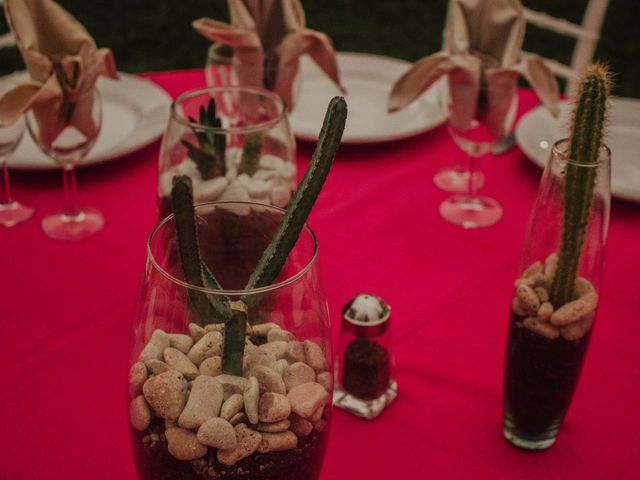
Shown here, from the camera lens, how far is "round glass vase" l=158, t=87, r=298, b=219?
87cm

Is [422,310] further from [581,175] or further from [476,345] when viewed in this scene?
[581,175]

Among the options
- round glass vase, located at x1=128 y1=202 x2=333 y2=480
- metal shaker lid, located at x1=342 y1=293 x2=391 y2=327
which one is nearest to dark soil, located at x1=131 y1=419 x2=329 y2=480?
round glass vase, located at x1=128 y1=202 x2=333 y2=480

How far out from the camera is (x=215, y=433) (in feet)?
1.73

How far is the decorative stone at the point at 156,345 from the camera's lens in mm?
561

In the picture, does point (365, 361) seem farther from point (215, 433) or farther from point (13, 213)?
point (13, 213)

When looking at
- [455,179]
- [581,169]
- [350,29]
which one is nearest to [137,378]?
[581,169]

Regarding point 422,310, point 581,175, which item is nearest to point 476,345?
point 422,310

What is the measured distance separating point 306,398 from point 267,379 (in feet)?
0.11

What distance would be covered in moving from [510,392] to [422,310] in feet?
0.66

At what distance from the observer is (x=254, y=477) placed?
555 mm

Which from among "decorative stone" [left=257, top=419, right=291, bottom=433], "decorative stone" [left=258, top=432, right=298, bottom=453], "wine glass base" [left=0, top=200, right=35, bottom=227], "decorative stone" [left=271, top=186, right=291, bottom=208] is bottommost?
"wine glass base" [left=0, top=200, right=35, bottom=227]

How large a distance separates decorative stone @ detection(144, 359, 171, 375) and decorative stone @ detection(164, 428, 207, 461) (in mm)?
39

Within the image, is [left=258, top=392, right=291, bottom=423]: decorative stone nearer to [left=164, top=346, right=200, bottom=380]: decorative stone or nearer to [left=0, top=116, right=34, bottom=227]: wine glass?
[left=164, top=346, right=200, bottom=380]: decorative stone

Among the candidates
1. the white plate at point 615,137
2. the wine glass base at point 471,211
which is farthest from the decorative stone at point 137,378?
the white plate at point 615,137
